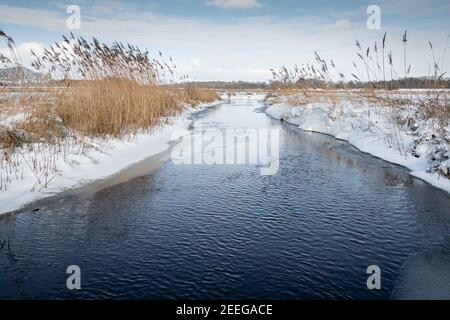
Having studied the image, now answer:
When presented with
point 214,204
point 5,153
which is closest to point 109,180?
point 5,153

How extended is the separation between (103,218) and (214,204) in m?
1.63

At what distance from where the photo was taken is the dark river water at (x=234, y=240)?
10.6 ft

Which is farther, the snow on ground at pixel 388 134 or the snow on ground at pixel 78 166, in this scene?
the snow on ground at pixel 388 134

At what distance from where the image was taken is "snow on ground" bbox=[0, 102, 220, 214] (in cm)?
571

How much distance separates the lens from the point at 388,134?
1005 centimetres
